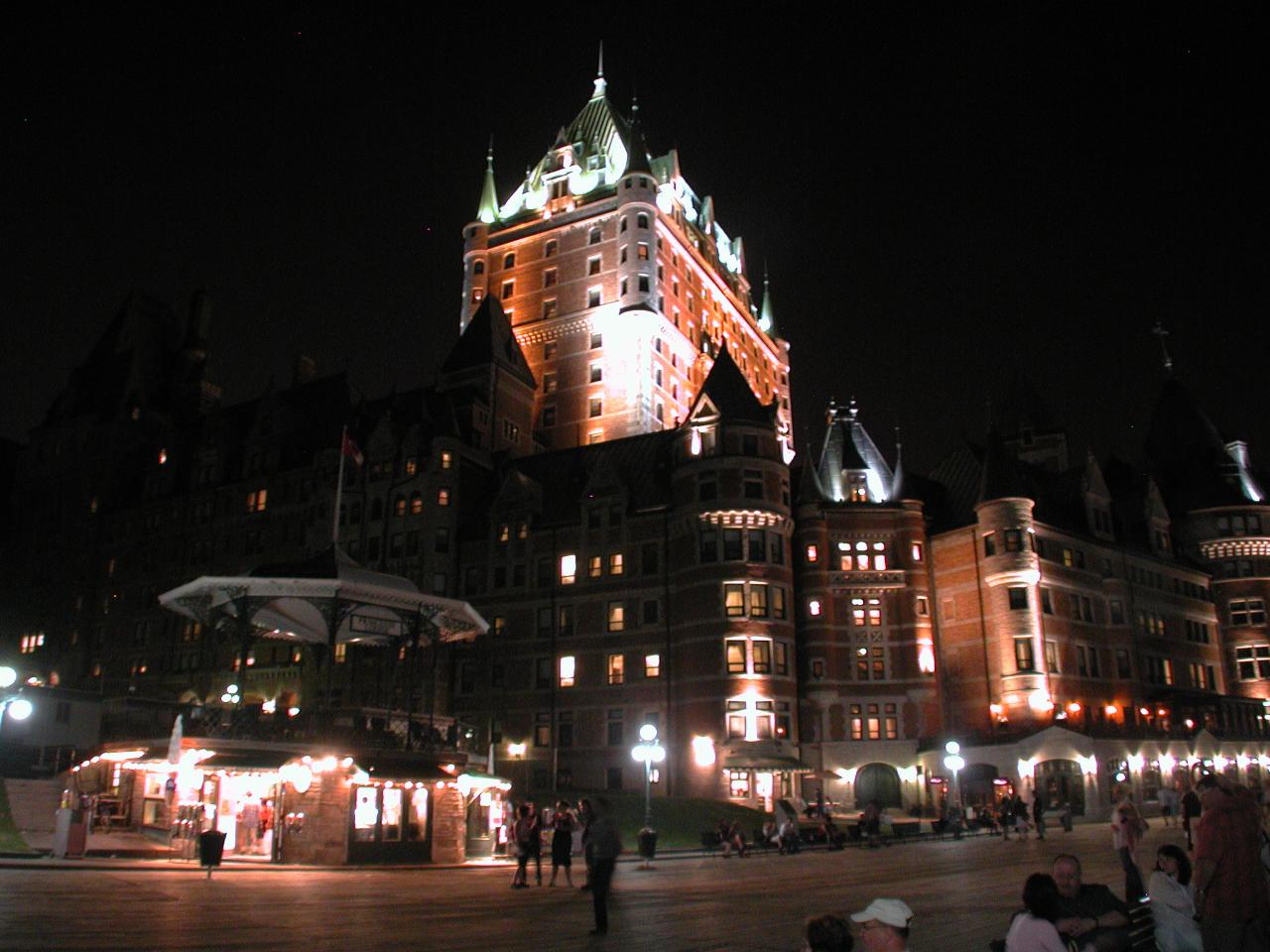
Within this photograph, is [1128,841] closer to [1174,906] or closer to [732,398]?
[1174,906]

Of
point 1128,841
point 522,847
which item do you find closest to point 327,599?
point 522,847

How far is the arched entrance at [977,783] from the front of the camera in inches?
2499

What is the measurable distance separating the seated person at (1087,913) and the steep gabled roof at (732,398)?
56453 mm

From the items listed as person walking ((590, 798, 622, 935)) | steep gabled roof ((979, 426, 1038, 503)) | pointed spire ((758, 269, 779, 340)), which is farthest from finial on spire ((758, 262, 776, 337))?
person walking ((590, 798, 622, 935))

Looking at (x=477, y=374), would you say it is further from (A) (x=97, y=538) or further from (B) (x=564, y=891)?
(B) (x=564, y=891)

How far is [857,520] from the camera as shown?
69562mm

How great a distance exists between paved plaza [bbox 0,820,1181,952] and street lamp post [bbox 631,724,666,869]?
2.56 metres

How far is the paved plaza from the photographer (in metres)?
15.8

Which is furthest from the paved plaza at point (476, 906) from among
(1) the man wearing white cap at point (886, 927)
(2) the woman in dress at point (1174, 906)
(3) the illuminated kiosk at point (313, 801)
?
(1) the man wearing white cap at point (886, 927)

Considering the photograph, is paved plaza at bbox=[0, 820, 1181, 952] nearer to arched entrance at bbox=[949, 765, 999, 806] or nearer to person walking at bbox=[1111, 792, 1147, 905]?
person walking at bbox=[1111, 792, 1147, 905]

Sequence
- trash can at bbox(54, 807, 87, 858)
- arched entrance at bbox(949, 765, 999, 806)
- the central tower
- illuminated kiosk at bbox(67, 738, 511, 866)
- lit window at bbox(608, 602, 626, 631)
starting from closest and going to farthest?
1. trash can at bbox(54, 807, 87, 858)
2. illuminated kiosk at bbox(67, 738, 511, 866)
3. arched entrance at bbox(949, 765, 999, 806)
4. lit window at bbox(608, 602, 626, 631)
5. the central tower

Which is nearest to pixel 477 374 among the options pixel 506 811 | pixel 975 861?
pixel 506 811

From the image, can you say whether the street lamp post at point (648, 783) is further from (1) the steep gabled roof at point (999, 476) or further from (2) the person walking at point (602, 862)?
(1) the steep gabled roof at point (999, 476)

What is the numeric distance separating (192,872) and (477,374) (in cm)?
6305
